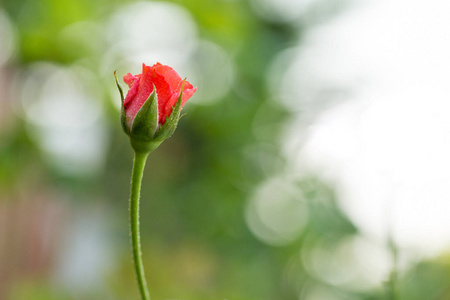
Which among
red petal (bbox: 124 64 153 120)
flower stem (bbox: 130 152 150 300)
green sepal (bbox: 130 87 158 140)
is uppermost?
red petal (bbox: 124 64 153 120)

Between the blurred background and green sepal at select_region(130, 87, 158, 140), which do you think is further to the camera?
the blurred background

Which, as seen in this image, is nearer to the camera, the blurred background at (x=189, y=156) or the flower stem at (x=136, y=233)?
the flower stem at (x=136, y=233)

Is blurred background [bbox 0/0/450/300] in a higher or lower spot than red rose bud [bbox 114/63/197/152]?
higher

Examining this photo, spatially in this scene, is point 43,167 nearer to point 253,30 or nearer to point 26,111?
point 26,111

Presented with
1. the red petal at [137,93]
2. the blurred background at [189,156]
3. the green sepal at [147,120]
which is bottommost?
the green sepal at [147,120]

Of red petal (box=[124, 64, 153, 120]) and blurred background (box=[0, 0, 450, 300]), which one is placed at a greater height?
blurred background (box=[0, 0, 450, 300])

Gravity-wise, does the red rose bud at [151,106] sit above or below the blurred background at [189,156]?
below

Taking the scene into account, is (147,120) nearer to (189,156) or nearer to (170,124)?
(170,124)

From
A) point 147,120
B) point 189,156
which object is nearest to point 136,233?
point 147,120
